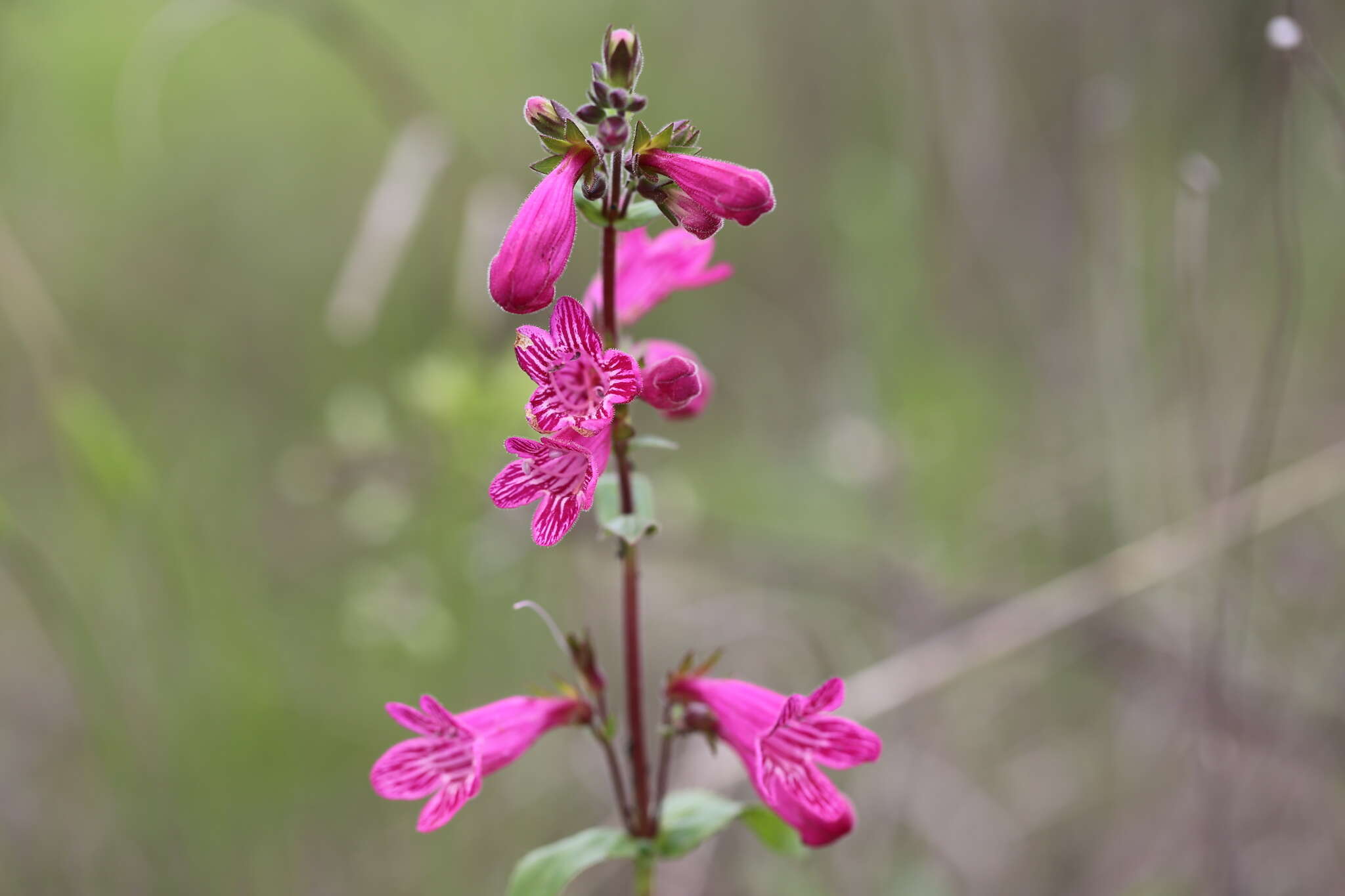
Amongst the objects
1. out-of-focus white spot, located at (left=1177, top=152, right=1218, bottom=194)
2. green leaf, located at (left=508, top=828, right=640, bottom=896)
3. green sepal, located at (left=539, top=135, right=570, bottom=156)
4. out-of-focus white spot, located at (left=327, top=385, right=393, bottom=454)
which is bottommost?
green leaf, located at (left=508, top=828, right=640, bottom=896)

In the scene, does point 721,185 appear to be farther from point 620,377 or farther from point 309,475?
point 309,475

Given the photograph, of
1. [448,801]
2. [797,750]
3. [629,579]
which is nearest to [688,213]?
[629,579]

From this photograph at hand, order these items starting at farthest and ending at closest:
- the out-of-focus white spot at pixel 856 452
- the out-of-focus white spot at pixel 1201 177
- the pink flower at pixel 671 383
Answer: the out-of-focus white spot at pixel 856 452, the out-of-focus white spot at pixel 1201 177, the pink flower at pixel 671 383

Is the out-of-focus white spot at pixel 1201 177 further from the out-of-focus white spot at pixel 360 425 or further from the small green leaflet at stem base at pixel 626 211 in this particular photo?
the out-of-focus white spot at pixel 360 425

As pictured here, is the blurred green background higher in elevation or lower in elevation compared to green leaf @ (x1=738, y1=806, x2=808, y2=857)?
higher

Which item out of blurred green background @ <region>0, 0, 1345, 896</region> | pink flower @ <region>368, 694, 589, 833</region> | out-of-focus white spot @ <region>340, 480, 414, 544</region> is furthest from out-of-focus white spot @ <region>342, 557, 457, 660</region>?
pink flower @ <region>368, 694, 589, 833</region>

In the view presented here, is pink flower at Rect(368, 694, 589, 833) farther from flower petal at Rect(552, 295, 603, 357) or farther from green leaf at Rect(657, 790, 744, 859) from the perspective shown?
flower petal at Rect(552, 295, 603, 357)

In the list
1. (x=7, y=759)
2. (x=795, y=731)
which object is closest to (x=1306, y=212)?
(x=795, y=731)

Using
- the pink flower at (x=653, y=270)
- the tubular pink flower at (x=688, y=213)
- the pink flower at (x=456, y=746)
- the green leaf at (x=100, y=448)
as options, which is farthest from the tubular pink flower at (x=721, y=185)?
the green leaf at (x=100, y=448)
